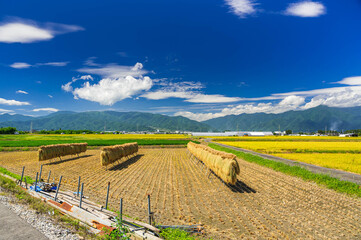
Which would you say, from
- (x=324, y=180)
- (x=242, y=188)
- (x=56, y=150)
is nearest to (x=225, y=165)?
(x=242, y=188)

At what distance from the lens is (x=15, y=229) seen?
27.4 ft

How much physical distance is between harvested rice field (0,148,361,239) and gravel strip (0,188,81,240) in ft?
9.58

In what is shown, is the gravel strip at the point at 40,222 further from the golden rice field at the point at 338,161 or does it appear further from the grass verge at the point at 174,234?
the golden rice field at the point at 338,161

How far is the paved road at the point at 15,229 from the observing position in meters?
7.73

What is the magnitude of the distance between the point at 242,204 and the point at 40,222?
10419mm

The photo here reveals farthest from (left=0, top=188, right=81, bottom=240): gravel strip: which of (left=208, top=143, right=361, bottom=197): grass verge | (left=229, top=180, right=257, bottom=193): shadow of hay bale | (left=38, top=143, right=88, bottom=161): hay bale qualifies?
(left=208, top=143, right=361, bottom=197): grass verge

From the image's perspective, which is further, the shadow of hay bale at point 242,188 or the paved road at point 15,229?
the shadow of hay bale at point 242,188

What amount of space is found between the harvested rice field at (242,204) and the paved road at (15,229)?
381 cm

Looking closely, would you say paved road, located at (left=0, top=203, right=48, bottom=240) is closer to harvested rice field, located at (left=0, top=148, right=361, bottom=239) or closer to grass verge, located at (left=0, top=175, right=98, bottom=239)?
grass verge, located at (left=0, top=175, right=98, bottom=239)

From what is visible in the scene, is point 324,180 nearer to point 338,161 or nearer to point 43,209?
point 338,161

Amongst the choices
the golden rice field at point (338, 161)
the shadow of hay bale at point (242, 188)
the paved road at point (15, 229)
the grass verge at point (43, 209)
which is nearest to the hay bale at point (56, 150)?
the grass verge at point (43, 209)

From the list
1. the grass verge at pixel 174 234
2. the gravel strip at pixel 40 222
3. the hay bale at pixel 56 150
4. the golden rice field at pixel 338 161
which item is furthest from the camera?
the hay bale at pixel 56 150

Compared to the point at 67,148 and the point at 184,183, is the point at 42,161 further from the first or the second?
the point at 184,183

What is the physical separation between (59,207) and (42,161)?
22.5 meters
